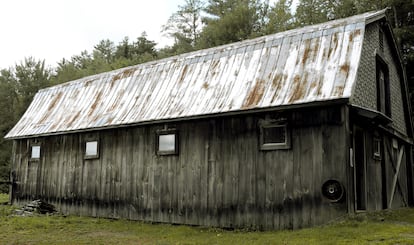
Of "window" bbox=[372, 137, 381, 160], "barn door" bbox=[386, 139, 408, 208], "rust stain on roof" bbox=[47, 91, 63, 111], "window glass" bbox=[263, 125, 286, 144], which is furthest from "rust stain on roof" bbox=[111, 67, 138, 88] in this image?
"barn door" bbox=[386, 139, 408, 208]

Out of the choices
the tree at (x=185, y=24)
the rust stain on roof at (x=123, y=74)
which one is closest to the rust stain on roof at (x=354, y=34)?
the rust stain on roof at (x=123, y=74)

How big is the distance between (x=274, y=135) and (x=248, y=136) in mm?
677

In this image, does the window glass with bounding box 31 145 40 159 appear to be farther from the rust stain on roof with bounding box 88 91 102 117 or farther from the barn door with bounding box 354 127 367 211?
the barn door with bounding box 354 127 367 211

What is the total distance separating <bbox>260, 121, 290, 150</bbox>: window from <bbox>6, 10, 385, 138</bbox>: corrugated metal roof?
1.80 feet

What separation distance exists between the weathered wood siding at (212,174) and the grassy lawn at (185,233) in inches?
19.5

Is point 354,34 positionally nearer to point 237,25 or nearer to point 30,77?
point 237,25

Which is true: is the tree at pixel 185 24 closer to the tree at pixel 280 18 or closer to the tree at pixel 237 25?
the tree at pixel 237 25

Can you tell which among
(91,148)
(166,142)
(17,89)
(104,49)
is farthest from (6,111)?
(166,142)

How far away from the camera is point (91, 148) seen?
14406 mm

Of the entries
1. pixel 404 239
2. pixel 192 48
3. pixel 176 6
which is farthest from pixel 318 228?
pixel 176 6

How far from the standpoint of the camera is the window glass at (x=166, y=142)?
12.1 metres

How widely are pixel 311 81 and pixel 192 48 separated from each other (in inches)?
911

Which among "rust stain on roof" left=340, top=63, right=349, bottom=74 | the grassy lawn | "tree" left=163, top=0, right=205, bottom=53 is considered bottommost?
the grassy lawn

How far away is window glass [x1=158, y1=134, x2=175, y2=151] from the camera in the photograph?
1208cm
